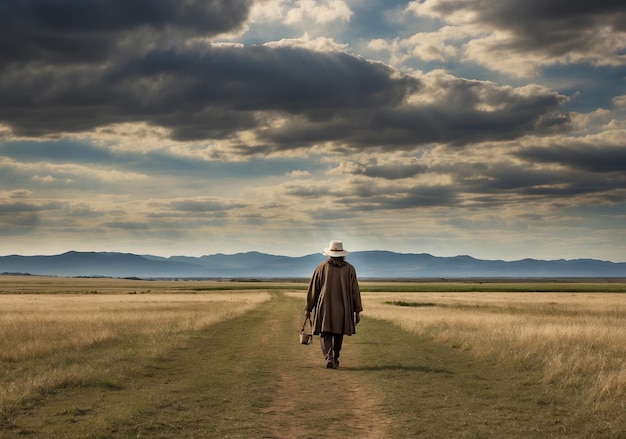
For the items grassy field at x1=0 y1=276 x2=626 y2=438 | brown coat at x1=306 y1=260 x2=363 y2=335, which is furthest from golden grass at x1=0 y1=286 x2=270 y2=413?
brown coat at x1=306 y1=260 x2=363 y2=335

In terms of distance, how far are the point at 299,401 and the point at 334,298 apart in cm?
463

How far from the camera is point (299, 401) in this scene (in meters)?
12.0

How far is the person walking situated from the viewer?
53.0 feet

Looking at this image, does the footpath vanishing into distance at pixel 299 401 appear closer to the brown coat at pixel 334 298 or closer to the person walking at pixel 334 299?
the person walking at pixel 334 299

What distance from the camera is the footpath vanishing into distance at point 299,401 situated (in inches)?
390

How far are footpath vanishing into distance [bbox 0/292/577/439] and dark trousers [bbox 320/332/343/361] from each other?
418 mm

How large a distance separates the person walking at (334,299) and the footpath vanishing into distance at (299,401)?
939mm

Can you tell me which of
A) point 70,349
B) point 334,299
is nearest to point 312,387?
point 334,299

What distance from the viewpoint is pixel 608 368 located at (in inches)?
638

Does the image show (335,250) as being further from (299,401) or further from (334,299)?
(299,401)

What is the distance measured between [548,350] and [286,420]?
1165 cm

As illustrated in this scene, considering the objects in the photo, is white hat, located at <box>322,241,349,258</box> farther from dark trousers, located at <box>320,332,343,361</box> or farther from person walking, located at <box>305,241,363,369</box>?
dark trousers, located at <box>320,332,343,361</box>

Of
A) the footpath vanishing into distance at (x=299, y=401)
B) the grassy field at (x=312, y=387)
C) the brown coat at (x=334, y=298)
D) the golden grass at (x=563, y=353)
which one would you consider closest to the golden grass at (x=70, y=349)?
the grassy field at (x=312, y=387)

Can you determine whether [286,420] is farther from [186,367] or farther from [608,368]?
[608,368]
